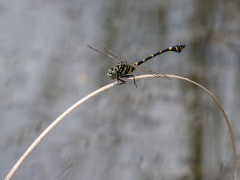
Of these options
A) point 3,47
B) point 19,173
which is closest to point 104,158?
point 19,173

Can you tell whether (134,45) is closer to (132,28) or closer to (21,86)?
(132,28)

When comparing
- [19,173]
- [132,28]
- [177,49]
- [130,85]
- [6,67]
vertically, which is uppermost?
[132,28]

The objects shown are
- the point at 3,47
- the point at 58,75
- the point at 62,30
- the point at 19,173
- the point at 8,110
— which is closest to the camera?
the point at 19,173

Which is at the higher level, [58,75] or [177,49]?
[58,75]

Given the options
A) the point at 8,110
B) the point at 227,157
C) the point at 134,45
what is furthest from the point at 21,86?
the point at 227,157

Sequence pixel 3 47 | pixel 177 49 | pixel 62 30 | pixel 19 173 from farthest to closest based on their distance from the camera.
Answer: pixel 62 30 < pixel 3 47 < pixel 19 173 < pixel 177 49

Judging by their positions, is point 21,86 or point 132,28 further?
point 132,28
